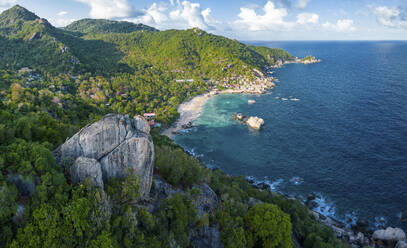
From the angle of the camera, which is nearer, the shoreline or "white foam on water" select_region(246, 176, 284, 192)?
"white foam on water" select_region(246, 176, 284, 192)

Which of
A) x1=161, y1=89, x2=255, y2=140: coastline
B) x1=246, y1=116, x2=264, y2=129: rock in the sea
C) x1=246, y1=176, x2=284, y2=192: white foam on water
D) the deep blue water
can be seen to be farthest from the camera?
x1=161, y1=89, x2=255, y2=140: coastline

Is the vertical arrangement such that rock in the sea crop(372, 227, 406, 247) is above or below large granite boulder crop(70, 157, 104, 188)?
below

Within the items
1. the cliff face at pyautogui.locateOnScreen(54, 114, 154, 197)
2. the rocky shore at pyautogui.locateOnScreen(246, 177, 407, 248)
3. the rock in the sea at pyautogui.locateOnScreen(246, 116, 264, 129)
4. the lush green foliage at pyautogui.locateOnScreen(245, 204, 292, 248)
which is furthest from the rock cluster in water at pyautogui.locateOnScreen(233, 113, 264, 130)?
the cliff face at pyautogui.locateOnScreen(54, 114, 154, 197)

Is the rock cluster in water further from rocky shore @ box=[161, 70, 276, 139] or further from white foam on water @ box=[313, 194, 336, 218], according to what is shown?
white foam on water @ box=[313, 194, 336, 218]

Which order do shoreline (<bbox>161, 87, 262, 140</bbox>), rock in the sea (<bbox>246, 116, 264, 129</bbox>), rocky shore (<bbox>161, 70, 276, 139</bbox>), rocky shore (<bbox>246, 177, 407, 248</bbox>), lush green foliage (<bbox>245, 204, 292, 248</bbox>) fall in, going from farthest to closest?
1. rocky shore (<bbox>161, 70, 276, 139</bbox>)
2. shoreline (<bbox>161, 87, 262, 140</bbox>)
3. rock in the sea (<bbox>246, 116, 264, 129</bbox>)
4. rocky shore (<bbox>246, 177, 407, 248</bbox>)
5. lush green foliage (<bbox>245, 204, 292, 248</bbox>)

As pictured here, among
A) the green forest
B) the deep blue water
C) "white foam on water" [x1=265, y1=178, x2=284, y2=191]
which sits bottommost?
"white foam on water" [x1=265, y1=178, x2=284, y2=191]
